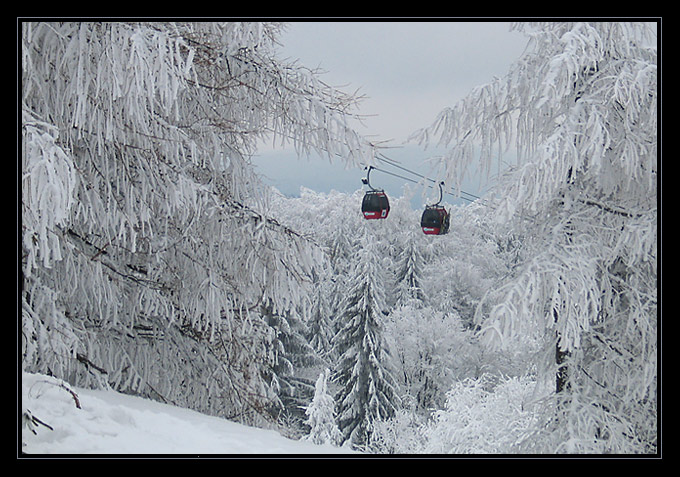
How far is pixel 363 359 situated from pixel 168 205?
1479 cm

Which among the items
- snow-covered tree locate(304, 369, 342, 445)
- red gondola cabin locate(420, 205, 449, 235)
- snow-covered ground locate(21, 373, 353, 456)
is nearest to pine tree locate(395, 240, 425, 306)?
snow-covered tree locate(304, 369, 342, 445)

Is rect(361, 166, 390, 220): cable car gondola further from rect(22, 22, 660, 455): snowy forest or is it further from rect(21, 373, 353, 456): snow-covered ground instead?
rect(21, 373, 353, 456): snow-covered ground

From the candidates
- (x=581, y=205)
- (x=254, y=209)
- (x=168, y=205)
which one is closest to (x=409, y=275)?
(x=254, y=209)

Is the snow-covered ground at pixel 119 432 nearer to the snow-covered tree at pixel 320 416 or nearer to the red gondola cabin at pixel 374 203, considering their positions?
the red gondola cabin at pixel 374 203

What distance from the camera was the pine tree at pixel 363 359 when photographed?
17.2 metres

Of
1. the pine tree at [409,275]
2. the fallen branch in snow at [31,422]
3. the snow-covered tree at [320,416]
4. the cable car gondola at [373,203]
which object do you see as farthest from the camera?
the pine tree at [409,275]

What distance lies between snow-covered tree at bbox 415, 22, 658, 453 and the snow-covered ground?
1.38 metres

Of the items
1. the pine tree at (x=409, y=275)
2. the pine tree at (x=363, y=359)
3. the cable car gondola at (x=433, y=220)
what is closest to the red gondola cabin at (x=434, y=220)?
the cable car gondola at (x=433, y=220)

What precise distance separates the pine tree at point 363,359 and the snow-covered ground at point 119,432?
14911 millimetres

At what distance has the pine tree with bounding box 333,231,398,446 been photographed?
17250 mm

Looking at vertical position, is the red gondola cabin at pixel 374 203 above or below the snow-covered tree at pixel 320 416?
above

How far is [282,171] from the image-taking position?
14.5 feet

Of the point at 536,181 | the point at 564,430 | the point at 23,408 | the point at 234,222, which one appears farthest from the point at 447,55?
the point at 23,408
